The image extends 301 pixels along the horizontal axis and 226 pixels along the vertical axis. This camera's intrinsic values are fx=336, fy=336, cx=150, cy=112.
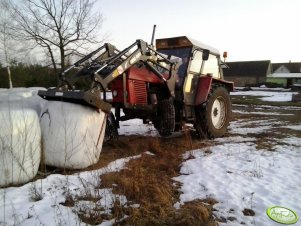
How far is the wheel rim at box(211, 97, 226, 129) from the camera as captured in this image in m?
8.30

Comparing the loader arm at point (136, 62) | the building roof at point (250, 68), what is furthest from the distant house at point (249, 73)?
the loader arm at point (136, 62)

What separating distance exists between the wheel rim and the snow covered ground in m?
1.57

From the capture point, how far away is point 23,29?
26.9m

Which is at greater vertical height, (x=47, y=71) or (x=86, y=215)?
(x=47, y=71)

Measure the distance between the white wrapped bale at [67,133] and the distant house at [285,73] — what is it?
5552 centimetres

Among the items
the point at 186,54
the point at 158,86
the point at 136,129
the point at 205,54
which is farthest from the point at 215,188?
the point at 136,129

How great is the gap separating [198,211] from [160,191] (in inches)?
27.2

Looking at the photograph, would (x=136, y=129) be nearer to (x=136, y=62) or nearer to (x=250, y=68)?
(x=136, y=62)

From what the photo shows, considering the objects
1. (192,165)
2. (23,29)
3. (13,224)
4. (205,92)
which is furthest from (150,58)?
(23,29)

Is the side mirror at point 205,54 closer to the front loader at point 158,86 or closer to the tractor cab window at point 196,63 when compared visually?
the front loader at point 158,86

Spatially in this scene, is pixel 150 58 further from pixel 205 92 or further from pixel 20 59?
pixel 20 59

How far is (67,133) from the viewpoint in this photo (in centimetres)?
488

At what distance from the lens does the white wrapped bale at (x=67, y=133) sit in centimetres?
488

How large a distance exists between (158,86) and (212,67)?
2050mm
